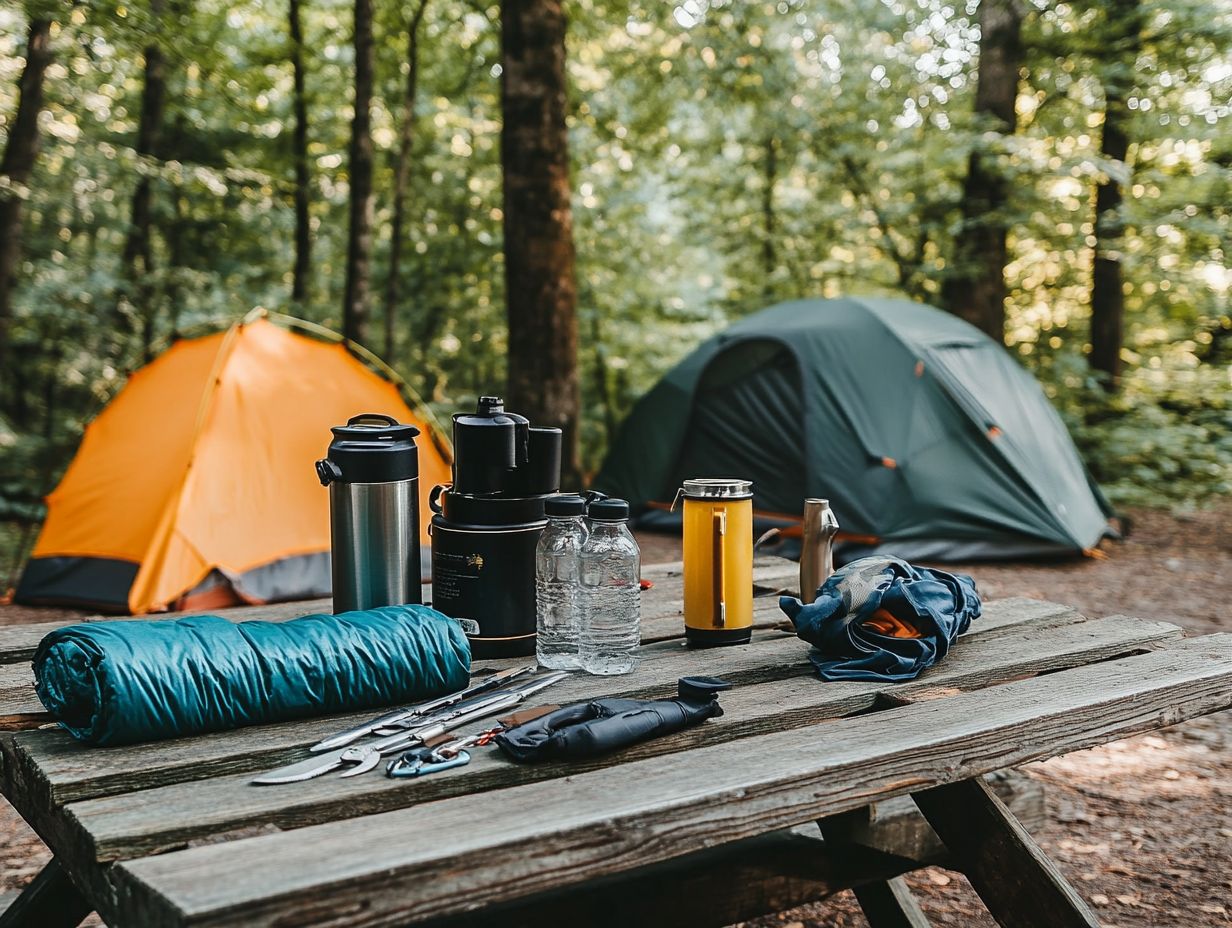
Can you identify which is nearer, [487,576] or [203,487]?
[487,576]

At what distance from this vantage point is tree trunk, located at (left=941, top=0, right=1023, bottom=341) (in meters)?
8.84

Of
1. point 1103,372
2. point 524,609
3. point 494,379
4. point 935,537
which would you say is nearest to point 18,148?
point 494,379

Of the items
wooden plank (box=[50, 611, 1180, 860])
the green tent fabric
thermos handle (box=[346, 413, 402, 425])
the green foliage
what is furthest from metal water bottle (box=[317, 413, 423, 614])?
the green foliage

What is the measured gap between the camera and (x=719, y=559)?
1.82m

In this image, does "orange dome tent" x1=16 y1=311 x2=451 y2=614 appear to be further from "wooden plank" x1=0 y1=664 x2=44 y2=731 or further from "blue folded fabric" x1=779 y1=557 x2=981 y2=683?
"blue folded fabric" x1=779 y1=557 x2=981 y2=683

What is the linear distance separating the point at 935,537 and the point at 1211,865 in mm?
3918

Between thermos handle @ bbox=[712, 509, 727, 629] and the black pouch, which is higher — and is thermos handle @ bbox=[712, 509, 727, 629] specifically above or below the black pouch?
above

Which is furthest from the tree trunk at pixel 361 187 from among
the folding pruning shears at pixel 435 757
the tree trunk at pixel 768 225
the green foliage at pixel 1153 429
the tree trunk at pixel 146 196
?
the folding pruning shears at pixel 435 757

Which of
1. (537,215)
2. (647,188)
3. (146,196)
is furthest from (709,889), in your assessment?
(647,188)

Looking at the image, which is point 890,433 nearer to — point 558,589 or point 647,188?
point 558,589

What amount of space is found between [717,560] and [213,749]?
2.88ft

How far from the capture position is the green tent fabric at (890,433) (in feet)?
21.5

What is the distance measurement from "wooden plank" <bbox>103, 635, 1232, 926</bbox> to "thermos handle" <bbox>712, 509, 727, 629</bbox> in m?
0.44

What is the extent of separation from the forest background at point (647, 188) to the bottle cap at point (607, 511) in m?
4.79
